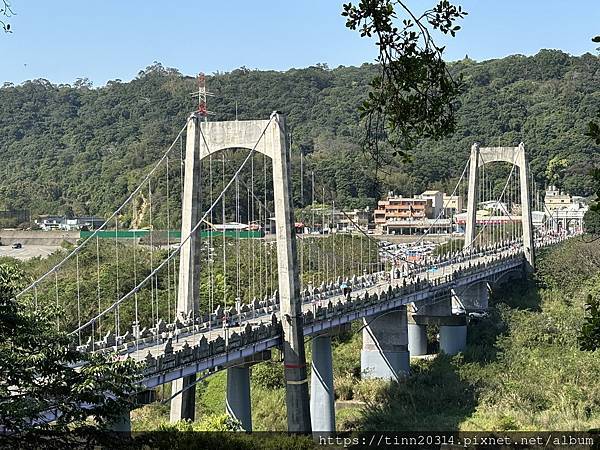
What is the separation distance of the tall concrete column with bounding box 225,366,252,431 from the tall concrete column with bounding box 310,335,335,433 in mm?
4340

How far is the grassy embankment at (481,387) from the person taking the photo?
1379 inches

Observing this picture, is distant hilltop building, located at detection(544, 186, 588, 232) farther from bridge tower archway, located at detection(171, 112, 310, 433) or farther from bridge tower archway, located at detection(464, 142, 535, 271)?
bridge tower archway, located at detection(171, 112, 310, 433)

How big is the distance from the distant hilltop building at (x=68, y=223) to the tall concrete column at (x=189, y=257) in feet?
170

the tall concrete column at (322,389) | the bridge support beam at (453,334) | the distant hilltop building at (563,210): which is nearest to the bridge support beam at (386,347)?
the bridge support beam at (453,334)

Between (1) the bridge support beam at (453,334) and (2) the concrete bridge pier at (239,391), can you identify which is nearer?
(2) the concrete bridge pier at (239,391)

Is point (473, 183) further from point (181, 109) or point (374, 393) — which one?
point (181, 109)

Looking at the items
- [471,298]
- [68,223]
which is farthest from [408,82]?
[68,223]

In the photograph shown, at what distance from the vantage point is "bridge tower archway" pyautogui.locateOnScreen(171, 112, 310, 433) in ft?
100

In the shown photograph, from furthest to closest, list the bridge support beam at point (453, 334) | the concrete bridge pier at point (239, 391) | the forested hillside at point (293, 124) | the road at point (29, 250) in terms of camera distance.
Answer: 1. the forested hillside at point (293, 124)
2. the road at point (29, 250)
3. the bridge support beam at point (453, 334)
4. the concrete bridge pier at point (239, 391)

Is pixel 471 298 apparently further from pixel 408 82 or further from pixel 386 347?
pixel 408 82

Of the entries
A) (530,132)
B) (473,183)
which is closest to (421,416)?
(473,183)

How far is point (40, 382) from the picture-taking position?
1341 cm

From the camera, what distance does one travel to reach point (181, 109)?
124750 mm

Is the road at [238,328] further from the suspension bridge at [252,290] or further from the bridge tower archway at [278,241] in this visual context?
the bridge tower archway at [278,241]
